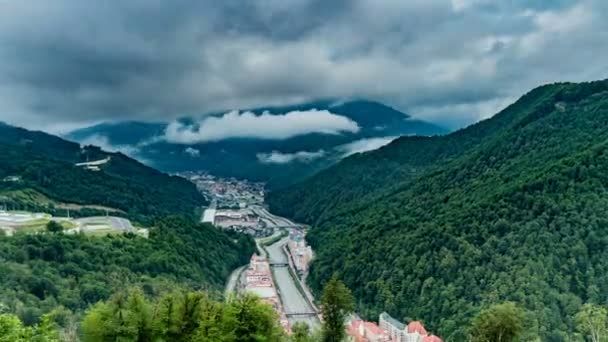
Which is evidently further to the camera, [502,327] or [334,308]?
[334,308]

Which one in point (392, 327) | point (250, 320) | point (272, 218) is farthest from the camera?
point (272, 218)

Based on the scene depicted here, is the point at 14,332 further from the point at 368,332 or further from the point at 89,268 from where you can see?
the point at 368,332

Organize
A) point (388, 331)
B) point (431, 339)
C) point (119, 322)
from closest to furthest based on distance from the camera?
point (119, 322), point (431, 339), point (388, 331)

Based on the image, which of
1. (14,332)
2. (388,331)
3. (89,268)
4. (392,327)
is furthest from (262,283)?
(14,332)

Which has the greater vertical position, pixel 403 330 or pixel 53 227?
pixel 53 227

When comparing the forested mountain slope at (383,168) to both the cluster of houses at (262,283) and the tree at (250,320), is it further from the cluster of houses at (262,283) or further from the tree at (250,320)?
the tree at (250,320)

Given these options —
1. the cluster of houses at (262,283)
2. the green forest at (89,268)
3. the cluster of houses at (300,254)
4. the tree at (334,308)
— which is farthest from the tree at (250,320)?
the cluster of houses at (300,254)

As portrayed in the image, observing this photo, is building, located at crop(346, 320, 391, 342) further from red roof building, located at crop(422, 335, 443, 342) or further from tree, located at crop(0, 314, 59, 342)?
tree, located at crop(0, 314, 59, 342)

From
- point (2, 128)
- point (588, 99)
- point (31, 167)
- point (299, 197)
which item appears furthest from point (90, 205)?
point (588, 99)

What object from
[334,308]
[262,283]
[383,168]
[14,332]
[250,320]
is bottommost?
[262,283]
